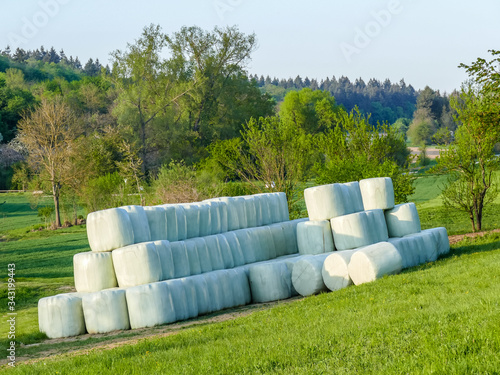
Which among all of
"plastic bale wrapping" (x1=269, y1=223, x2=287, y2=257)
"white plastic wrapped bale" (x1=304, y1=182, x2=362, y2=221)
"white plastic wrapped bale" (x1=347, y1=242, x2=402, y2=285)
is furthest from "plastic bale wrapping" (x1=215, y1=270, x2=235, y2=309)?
"white plastic wrapped bale" (x1=304, y1=182, x2=362, y2=221)

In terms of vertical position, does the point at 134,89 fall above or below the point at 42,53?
below

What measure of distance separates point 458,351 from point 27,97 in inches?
2855

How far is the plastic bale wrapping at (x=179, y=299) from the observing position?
10438 millimetres

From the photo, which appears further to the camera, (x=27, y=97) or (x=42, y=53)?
(x=42, y=53)

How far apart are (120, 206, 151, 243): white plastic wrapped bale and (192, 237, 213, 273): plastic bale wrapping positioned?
1068 millimetres

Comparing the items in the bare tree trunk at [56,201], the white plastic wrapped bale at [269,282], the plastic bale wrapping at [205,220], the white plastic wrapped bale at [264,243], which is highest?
the bare tree trunk at [56,201]

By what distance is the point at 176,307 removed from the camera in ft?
34.3

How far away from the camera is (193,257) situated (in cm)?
1172

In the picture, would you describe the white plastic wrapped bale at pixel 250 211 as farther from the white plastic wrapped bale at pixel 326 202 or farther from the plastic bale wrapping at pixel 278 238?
the white plastic wrapped bale at pixel 326 202

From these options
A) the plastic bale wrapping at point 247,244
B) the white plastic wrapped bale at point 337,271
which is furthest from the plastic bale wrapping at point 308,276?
the plastic bale wrapping at point 247,244

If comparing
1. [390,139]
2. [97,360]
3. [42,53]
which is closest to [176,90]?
[390,139]

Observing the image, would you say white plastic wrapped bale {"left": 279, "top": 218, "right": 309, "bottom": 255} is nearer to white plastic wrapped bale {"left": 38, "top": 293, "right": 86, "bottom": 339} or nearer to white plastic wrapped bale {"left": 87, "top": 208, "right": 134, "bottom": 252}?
white plastic wrapped bale {"left": 87, "top": 208, "right": 134, "bottom": 252}

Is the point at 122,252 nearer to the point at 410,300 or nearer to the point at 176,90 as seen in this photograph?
the point at 410,300

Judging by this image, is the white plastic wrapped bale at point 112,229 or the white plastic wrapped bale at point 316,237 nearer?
the white plastic wrapped bale at point 112,229
